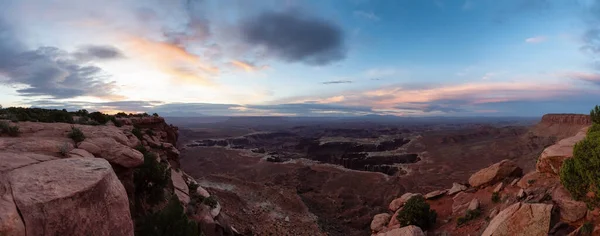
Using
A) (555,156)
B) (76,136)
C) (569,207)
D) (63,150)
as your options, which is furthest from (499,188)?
(76,136)

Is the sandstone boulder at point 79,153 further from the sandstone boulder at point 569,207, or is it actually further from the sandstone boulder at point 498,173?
the sandstone boulder at point 498,173

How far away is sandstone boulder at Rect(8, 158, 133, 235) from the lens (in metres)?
5.75

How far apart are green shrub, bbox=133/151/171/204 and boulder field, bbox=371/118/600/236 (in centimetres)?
1172

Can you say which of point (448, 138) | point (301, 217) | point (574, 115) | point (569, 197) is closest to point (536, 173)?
point (569, 197)

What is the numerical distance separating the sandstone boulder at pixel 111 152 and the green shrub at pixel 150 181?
2.06m

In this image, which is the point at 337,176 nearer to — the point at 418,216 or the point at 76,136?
the point at 418,216

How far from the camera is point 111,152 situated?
11609 millimetres

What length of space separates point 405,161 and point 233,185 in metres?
46.2

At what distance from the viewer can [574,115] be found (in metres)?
A: 82.6

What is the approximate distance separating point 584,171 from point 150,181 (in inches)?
735

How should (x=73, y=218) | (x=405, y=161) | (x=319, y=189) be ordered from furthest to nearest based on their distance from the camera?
(x=405, y=161) → (x=319, y=189) → (x=73, y=218)

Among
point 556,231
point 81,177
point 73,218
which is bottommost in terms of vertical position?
point 556,231

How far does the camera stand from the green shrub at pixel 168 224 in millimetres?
10370

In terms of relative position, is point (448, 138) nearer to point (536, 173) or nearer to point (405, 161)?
point (405, 161)
